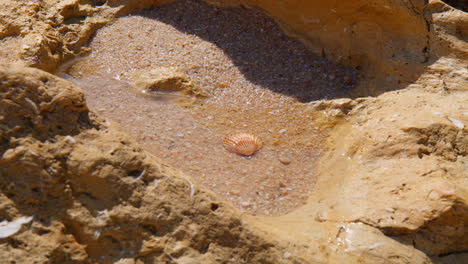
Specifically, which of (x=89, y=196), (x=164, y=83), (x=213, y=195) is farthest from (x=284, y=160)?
(x=89, y=196)

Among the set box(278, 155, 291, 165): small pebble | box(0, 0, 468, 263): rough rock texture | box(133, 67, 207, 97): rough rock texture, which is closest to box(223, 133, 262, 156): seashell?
box(278, 155, 291, 165): small pebble

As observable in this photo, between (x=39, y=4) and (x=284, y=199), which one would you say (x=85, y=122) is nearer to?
(x=284, y=199)

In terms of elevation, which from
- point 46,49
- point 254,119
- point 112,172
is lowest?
point 254,119

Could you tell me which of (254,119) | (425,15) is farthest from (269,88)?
(425,15)

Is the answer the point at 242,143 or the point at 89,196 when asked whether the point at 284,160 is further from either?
the point at 89,196

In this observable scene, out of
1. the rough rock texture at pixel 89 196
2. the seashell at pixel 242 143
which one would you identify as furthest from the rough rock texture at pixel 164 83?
the rough rock texture at pixel 89 196

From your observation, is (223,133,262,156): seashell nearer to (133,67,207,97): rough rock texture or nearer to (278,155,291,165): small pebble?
(278,155,291,165): small pebble
